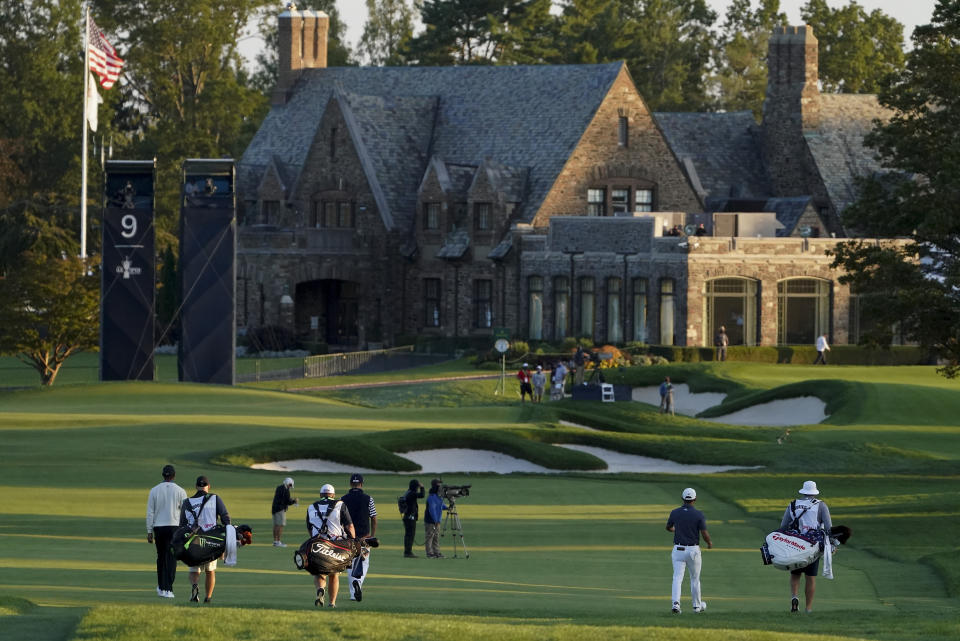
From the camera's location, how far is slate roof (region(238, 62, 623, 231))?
88.0 m

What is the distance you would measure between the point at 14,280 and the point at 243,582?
149 ft

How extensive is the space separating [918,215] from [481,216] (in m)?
46.2

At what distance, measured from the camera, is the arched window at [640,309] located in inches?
3086

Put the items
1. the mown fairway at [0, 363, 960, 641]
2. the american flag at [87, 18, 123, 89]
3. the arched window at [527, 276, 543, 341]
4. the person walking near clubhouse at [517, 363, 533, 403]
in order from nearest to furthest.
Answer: the mown fairway at [0, 363, 960, 641]
the person walking near clubhouse at [517, 363, 533, 403]
the american flag at [87, 18, 123, 89]
the arched window at [527, 276, 543, 341]

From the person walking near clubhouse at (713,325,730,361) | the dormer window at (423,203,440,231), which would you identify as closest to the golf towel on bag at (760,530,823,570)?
the person walking near clubhouse at (713,325,730,361)

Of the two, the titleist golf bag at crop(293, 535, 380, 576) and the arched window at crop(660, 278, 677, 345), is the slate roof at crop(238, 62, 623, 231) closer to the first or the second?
the arched window at crop(660, 278, 677, 345)

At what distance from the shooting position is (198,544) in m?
22.0

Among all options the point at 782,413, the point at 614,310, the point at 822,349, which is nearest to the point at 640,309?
the point at 614,310

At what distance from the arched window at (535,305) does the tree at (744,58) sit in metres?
45.9

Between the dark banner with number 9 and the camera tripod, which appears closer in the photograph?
the camera tripod

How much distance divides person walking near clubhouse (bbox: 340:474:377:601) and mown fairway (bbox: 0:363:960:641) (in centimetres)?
24

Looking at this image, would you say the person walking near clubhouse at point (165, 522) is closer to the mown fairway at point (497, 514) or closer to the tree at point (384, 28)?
the mown fairway at point (497, 514)

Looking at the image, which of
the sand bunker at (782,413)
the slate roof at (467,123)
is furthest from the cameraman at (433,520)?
the slate roof at (467,123)

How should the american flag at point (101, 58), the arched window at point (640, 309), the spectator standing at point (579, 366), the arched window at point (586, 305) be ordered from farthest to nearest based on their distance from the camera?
the arched window at point (586, 305), the american flag at point (101, 58), the arched window at point (640, 309), the spectator standing at point (579, 366)
